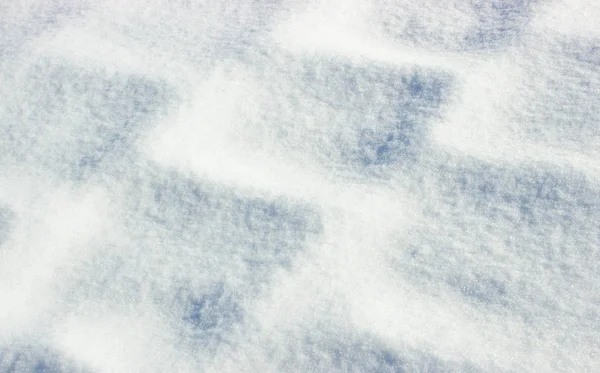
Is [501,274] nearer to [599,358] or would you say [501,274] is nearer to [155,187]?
[599,358]

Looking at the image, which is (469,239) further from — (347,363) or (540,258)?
(347,363)

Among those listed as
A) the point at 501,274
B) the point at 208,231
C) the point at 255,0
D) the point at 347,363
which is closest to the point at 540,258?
the point at 501,274

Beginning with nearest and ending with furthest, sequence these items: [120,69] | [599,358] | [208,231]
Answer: [599,358], [208,231], [120,69]

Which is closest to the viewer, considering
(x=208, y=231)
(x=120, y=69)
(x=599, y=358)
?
(x=599, y=358)

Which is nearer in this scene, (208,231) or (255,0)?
(208,231)

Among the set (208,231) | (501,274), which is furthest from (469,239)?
(208,231)

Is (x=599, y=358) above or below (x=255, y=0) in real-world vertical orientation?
below
